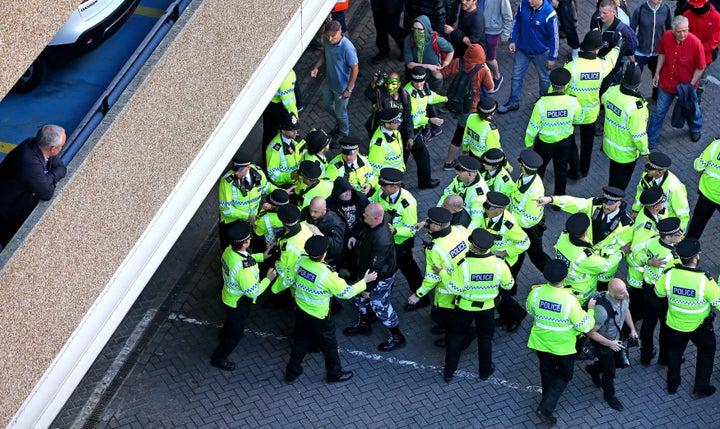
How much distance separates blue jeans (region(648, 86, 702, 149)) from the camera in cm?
1527

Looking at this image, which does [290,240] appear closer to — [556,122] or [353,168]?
[353,168]

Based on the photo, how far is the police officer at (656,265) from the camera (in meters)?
11.7

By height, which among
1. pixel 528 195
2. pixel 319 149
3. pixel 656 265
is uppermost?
pixel 319 149

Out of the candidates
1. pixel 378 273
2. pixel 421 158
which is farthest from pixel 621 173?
pixel 378 273

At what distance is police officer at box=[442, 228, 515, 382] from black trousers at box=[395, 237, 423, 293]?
1.17 m

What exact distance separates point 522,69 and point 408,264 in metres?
4.32

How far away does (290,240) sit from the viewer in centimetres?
1155

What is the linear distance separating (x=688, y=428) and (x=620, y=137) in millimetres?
3740

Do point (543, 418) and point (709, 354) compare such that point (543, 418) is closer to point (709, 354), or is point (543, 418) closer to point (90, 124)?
point (709, 354)

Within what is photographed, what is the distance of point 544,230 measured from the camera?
1371cm

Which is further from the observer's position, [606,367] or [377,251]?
[377,251]

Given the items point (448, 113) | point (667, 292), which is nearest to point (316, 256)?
point (667, 292)

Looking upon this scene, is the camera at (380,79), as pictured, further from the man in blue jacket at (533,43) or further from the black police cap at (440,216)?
the black police cap at (440,216)

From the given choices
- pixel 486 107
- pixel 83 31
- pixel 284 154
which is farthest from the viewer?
pixel 486 107
